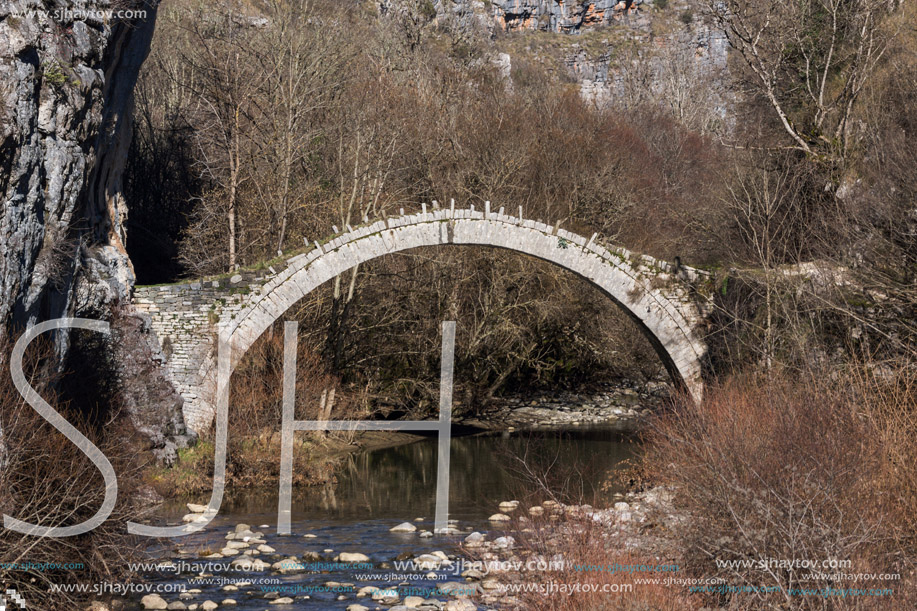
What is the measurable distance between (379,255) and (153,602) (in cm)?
670

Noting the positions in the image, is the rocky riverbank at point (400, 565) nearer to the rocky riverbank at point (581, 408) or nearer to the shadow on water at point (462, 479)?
the shadow on water at point (462, 479)

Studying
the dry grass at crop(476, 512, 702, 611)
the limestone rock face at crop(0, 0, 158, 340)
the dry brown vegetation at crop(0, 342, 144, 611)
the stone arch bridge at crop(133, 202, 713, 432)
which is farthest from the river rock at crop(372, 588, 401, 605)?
the stone arch bridge at crop(133, 202, 713, 432)

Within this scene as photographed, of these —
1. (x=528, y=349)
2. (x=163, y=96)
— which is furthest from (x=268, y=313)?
(x=163, y=96)

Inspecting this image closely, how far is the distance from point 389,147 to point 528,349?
187 inches

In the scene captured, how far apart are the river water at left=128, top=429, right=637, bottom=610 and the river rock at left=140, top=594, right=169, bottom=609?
98 millimetres

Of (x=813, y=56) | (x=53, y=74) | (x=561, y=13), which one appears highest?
(x=561, y=13)

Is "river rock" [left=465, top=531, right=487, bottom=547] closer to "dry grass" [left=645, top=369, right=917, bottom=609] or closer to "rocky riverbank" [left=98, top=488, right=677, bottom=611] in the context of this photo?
"rocky riverbank" [left=98, top=488, right=677, bottom=611]

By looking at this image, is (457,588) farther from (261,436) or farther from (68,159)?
(68,159)

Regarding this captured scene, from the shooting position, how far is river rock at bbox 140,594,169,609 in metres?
7.09

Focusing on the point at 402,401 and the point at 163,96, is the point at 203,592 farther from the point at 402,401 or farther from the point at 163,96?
the point at 163,96

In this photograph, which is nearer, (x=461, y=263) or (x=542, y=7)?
(x=461, y=263)

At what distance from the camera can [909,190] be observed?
9.84 metres

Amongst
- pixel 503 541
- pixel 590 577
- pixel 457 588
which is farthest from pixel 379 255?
pixel 590 577

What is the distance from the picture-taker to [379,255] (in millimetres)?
12930
